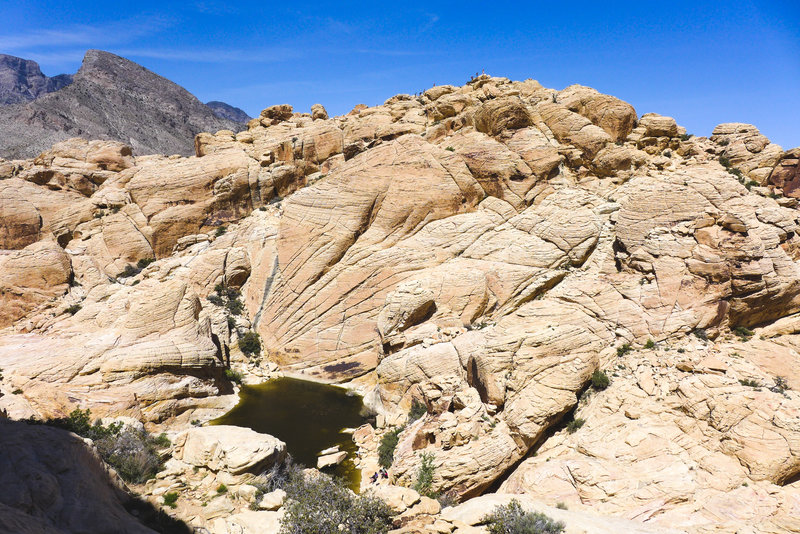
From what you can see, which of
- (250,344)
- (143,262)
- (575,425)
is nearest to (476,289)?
(575,425)

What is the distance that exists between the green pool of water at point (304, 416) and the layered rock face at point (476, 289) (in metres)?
1.50

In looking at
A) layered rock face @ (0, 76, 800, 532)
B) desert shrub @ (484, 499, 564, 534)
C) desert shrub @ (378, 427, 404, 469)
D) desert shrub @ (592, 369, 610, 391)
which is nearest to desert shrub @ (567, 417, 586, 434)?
layered rock face @ (0, 76, 800, 532)

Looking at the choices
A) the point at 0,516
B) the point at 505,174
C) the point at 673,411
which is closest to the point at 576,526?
the point at 673,411

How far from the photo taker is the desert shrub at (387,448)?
58.6 ft

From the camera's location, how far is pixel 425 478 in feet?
48.9

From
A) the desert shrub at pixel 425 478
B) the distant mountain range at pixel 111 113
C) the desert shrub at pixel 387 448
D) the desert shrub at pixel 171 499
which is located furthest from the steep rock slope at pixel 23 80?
the desert shrub at pixel 425 478

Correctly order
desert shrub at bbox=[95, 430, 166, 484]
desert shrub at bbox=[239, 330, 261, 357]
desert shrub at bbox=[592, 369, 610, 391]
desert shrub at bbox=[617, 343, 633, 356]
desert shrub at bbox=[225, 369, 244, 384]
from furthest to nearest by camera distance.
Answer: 1. desert shrub at bbox=[239, 330, 261, 357]
2. desert shrub at bbox=[225, 369, 244, 384]
3. desert shrub at bbox=[617, 343, 633, 356]
4. desert shrub at bbox=[592, 369, 610, 391]
5. desert shrub at bbox=[95, 430, 166, 484]

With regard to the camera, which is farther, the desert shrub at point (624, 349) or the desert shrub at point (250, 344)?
the desert shrub at point (250, 344)

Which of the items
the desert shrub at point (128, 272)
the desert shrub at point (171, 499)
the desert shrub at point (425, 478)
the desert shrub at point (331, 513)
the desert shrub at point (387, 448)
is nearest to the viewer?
the desert shrub at point (331, 513)

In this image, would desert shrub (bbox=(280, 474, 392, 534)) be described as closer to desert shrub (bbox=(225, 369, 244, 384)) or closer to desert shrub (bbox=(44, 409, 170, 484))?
desert shrub (bbox=(44, 409, 170, 484))

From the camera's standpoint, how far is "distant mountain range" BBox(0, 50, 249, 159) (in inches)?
3191

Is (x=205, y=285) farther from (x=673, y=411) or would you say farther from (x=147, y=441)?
(x=673, y=411)

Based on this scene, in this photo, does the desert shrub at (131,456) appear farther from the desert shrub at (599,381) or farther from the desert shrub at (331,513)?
the desert shrub at (599,381)

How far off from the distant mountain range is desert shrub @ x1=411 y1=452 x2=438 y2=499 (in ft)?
295
